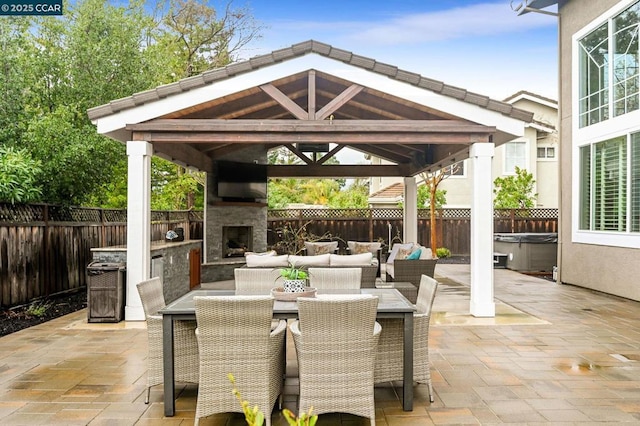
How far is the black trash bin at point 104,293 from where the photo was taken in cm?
673

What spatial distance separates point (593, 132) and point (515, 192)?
7.54 meters

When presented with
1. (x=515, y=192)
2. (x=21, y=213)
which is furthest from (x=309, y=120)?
(x=515, y=192)

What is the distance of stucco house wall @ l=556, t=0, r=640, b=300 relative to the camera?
8922 millimetres

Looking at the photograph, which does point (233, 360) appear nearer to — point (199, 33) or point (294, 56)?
point (294, 56)

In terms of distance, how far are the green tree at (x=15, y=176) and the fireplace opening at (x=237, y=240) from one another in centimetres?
495

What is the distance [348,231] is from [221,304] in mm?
13270

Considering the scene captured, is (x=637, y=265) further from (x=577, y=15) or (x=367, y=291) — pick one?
(x=367, y=291)

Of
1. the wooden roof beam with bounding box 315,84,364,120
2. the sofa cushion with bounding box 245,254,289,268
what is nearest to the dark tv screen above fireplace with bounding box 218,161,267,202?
the sofa cushion with bounding box 245,254,289,268

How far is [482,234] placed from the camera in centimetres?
699

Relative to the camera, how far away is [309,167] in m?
12.2

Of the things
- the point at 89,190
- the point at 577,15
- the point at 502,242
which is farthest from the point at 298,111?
the point at 502,242

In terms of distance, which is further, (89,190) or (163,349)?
(89,190)

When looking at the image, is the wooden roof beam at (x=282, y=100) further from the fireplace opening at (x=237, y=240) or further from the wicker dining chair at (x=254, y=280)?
Result: the fireplace opening at (x=237, y=240)

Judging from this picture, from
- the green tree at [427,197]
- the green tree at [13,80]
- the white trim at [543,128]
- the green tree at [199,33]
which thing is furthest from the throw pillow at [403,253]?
the green tree at [199,33]
